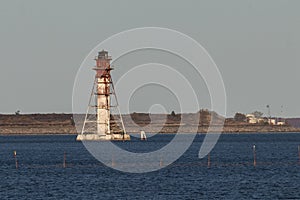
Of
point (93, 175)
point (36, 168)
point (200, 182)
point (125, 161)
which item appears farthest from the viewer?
point (125, 161)

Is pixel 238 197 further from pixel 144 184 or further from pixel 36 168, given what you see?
pixel 36 168

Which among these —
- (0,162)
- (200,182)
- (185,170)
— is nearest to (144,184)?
(200,182)

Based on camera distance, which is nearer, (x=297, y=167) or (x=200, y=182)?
(x=200, y=182)

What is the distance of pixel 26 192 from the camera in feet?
317

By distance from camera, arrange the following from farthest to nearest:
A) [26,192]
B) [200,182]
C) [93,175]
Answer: [93,175] < [200,182] < [26,192]

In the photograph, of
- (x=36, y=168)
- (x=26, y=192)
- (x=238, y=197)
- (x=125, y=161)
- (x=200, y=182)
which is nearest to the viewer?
(x=238, y=197)

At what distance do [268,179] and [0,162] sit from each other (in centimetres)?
5888

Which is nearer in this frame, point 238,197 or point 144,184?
point 238,197

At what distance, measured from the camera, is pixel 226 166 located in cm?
13188

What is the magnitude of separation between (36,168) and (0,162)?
74.0 feet

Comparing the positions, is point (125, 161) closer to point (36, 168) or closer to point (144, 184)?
point (36, 168)

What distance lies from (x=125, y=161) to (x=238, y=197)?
60168 millimetres

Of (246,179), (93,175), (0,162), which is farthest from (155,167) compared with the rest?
(0,162)

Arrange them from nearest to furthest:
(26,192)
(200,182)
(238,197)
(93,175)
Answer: (238,197) < (26,192) < (200,182) < (93,175)
